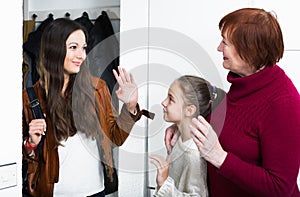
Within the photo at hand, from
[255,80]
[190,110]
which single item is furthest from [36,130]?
[255,80]

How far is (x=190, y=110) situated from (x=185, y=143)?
0.42 feet

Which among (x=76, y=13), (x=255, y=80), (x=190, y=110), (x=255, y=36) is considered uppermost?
(x=76, y=13)

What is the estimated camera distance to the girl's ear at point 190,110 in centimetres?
173

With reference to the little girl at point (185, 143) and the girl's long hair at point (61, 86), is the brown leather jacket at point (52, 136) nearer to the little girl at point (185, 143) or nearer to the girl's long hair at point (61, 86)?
the girl's long hair at point (61, 86)

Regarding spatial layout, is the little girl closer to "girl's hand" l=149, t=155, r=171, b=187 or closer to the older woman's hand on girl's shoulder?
"girl's hand" l=149, t=155, r=171, b=187

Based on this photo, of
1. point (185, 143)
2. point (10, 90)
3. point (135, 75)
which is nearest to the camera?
point (10, 90)

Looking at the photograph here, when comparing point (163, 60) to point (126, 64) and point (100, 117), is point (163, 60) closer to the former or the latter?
point (126, 64)

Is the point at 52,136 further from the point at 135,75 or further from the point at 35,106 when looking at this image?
the point at 135,75

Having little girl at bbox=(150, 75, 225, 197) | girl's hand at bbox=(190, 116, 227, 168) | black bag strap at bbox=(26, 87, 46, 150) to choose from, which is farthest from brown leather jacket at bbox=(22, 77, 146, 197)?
girl's hand at bbox=(190, 116, 227, 168)

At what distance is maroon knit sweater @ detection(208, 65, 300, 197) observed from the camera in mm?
1297

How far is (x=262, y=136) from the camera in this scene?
4.41 feet

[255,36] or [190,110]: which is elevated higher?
[255,36]

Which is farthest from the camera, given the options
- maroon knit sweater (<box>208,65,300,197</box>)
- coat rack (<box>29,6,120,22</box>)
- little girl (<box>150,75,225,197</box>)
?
coat rack (<box>29,6,120,22</box>)

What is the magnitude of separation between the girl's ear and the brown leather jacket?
229 millimetres
